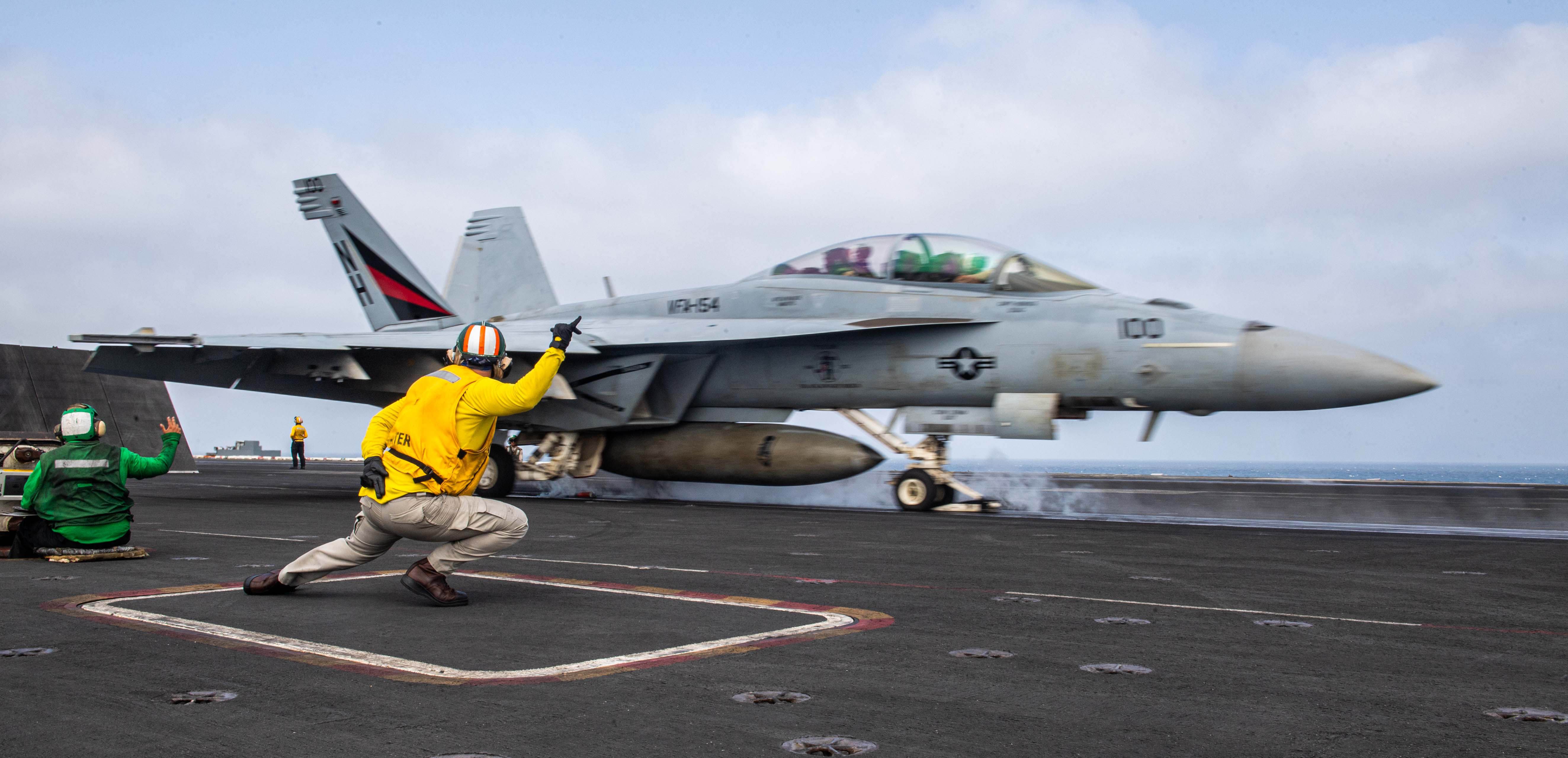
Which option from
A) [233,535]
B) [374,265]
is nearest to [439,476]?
[233,535]

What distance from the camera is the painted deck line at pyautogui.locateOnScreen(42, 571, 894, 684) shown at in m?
3.57

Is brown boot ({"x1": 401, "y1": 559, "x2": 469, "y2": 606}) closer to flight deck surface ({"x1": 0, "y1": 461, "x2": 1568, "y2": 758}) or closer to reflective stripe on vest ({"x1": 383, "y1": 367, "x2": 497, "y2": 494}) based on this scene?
flight deck surface ({"x1": 0, "y1": 461, "x2": 1568, "y2": 758})

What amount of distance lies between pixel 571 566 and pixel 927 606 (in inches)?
104

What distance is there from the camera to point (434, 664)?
3.71m

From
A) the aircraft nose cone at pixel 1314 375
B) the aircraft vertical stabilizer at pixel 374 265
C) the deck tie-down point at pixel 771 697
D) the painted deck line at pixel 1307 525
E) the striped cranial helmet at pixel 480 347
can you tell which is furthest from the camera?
the aircraft vertical stabilizer at pixel 374 265

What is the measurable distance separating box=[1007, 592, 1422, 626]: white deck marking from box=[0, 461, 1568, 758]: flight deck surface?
0.03 metres

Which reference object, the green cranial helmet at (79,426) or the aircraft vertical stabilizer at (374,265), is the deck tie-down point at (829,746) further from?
the aircraft vertical stabilizer at (374,265)

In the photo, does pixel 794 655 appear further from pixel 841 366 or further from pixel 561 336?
pixel 841 366

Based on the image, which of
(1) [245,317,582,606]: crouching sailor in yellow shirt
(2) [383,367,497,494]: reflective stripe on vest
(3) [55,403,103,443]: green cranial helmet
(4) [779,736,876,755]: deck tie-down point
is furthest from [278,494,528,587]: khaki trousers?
(4) [779,736,876,755]: deck tie-down point

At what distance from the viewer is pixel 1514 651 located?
13.6ft

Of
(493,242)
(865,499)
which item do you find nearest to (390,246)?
(493,242)

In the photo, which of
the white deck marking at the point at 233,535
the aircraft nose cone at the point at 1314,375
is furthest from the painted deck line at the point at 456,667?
the aircraft nose cone at the point at 1314,375

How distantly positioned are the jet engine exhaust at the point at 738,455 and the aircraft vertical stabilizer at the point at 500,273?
5391 mm

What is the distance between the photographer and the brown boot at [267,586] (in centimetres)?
527
